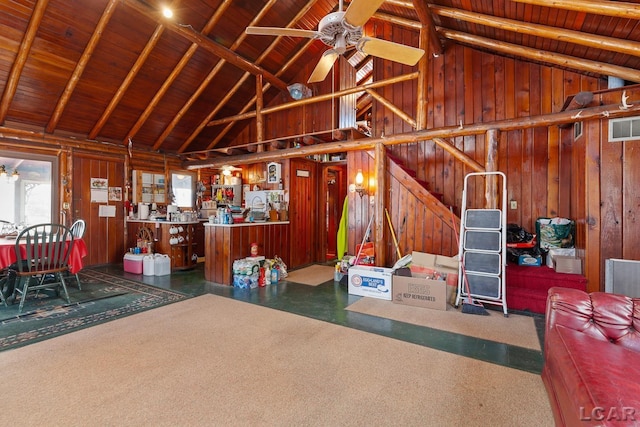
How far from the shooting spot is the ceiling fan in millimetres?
2584

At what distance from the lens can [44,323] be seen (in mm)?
3316

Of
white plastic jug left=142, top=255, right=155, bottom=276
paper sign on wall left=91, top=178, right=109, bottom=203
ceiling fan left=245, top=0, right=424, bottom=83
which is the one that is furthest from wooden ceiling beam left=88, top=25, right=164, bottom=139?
ceiling fan left=245, top=0, right=424, bottom=83

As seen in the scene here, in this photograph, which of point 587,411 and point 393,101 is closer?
point 587,411

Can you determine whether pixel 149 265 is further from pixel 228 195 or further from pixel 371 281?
pixel 371 281

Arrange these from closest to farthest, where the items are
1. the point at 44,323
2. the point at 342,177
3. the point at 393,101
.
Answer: the point at 44,323 < the point at 393,101 < the point at 342,177

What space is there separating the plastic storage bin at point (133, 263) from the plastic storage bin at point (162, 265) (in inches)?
13.3

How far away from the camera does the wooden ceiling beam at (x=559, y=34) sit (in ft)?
10.3

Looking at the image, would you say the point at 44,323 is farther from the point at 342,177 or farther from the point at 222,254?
the point at 342,177

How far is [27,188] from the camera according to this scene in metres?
5.97

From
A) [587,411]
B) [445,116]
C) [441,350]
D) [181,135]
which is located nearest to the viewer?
[587,411]

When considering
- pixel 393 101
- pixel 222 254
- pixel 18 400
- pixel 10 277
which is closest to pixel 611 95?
pixel 393 101

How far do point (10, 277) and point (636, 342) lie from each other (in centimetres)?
686

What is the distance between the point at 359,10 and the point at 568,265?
4.15m

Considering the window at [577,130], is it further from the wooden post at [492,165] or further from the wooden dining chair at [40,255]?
the wooden dining chair at [40,255]
